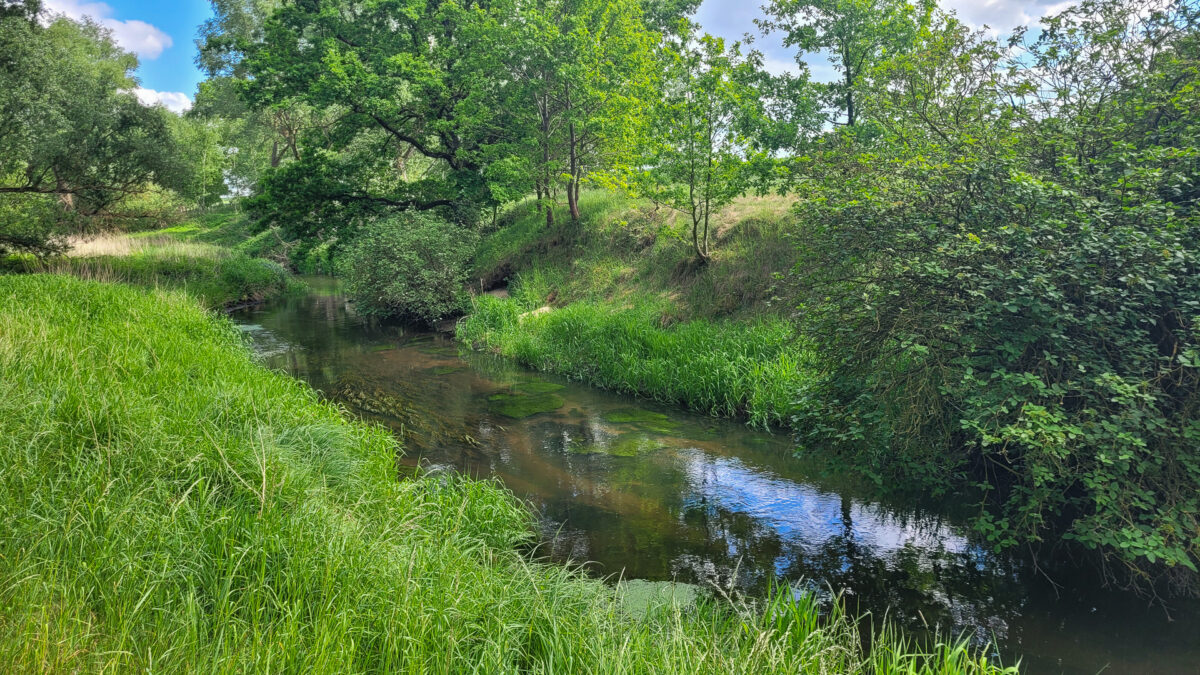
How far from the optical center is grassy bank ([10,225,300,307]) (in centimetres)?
1912

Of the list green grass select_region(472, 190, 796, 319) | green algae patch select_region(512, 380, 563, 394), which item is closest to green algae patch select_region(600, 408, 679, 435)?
green algae patch select_region(512, 380, 563, 394)

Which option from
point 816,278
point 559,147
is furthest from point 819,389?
point 559,147

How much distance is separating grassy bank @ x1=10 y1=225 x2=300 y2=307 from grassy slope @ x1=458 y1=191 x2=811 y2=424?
9433 millimetres

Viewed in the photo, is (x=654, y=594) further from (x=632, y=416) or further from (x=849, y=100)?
(x=849, y=100)

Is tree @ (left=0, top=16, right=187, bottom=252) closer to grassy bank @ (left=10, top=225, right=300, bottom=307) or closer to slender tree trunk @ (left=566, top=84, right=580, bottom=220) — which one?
grassy bank @ (left=10, top=225, right=300, bottom=307)

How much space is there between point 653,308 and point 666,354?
276cm

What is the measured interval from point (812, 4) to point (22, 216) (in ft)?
65.4

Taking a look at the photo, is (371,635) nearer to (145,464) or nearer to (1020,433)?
(145,464)

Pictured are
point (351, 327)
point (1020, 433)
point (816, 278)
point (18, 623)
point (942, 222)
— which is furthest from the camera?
point (351, 327)

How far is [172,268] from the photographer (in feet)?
73.2

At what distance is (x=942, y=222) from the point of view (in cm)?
566

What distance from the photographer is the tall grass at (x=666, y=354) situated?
1025 centimetres

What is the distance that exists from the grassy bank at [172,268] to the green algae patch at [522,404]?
38.3ft

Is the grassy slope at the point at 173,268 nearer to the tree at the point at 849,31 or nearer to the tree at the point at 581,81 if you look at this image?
the tree at the point at 581,81
